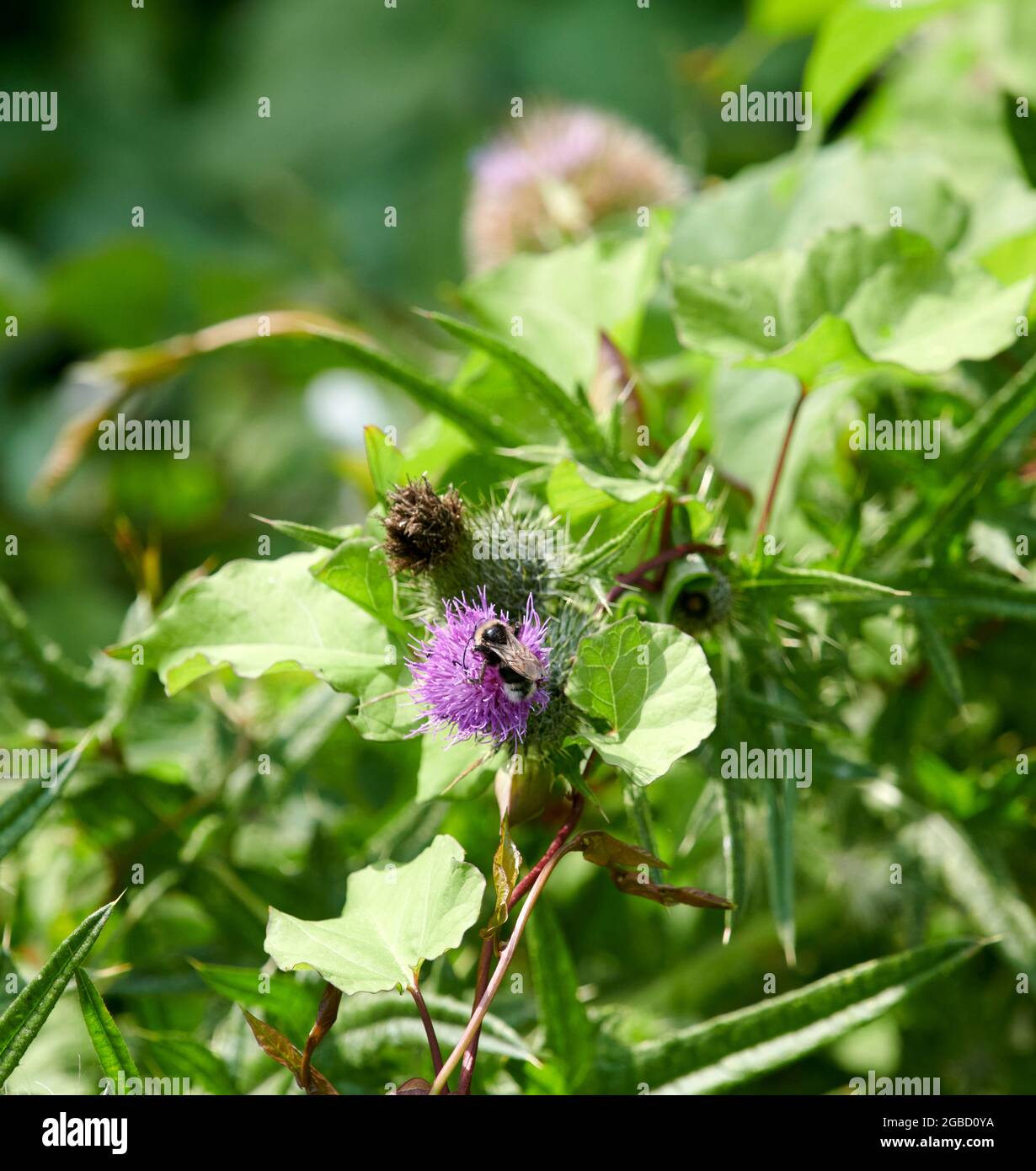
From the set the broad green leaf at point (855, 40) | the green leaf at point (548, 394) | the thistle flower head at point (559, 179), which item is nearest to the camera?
the green leaf at point (548, 394)

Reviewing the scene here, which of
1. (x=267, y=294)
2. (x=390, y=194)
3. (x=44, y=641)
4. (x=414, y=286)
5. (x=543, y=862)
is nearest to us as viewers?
(x=543, y=862)

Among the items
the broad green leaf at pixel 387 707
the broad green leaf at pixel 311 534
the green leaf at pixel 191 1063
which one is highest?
the broad green leaf at pixel 311 534

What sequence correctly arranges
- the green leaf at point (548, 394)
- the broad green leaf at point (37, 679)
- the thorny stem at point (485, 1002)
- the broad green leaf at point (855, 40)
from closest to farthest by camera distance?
the thorny stem at point (485, 1002) < the green leaf at point (548, 394) < the broad green leaf at point (37, 679) < the broad green leaf at point (855, 40)

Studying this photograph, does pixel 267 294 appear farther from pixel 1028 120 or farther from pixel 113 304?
pixel 1028 120

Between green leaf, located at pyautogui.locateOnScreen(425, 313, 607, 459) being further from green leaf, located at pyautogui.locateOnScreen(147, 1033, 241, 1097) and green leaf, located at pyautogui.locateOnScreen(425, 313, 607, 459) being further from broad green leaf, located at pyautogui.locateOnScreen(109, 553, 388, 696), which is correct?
green leaf, located at pyautogui.locateOnScreen(147, 1033, 241, 1097)

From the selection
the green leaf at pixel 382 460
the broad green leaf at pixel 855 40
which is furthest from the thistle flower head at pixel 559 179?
the green leaf at pixel 382 460

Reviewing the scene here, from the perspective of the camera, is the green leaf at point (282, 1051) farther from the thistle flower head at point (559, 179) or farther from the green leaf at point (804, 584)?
the thistle flower head at point (559, 179)

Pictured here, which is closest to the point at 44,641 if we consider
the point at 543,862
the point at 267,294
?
the point at 543,862
